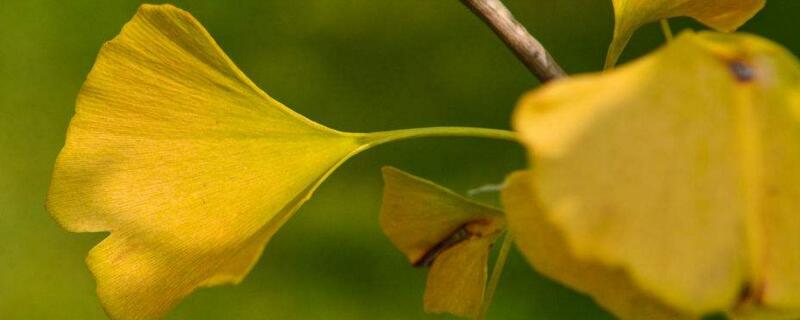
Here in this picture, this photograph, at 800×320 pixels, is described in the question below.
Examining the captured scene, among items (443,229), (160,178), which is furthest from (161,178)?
(443,229)

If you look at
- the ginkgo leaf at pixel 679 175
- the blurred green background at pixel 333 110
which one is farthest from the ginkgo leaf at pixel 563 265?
the blurred green background at pixel 333 110

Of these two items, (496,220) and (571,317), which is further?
(571,317)

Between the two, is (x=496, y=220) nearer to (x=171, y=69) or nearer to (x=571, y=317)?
(x=171, y=69)

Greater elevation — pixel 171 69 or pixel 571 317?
pixel 171 69

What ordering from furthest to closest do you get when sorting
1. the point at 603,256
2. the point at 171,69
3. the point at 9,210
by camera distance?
the point at 9,210 → the point at 171,69 → the point at 603,256

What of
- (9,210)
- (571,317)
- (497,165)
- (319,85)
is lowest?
(571,317)

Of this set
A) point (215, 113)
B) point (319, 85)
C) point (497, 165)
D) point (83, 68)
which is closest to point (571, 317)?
point (497, 165)

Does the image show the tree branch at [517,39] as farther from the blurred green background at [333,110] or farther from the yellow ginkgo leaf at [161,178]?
the blurred green background at [333,110]

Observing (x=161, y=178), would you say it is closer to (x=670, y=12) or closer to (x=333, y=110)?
(x=670, y=12)
